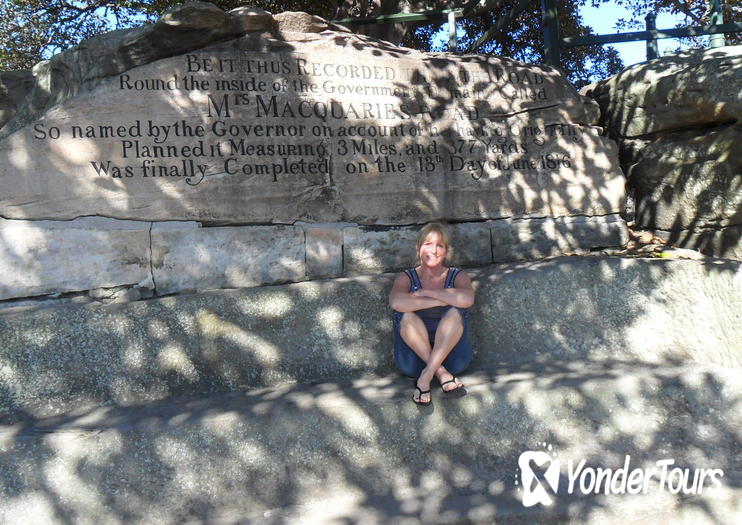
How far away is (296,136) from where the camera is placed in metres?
4.13

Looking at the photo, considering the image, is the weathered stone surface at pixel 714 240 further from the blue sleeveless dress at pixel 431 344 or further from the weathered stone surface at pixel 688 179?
the blue sleeveless dress at pixel 431 344

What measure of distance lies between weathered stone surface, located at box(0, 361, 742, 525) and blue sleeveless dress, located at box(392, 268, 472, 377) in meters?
0.14

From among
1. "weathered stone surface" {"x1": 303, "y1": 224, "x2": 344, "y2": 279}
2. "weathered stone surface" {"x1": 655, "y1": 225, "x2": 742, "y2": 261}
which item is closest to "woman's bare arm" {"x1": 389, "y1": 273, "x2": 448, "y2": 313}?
"weathered stone surface" {"x1": 303, "y1": 224, "x2": 344, "y2": 279}

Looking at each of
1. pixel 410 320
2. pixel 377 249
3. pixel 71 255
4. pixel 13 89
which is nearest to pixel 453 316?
pixel 410 320

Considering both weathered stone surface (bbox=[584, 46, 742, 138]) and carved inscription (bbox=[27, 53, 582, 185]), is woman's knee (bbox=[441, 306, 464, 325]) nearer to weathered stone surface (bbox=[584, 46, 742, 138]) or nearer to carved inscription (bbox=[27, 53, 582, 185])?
carved inscription (bbox=[27, 53, 582, 185])

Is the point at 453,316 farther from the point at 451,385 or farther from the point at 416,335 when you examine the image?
the point at 451,385

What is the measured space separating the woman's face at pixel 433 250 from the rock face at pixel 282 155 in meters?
0.94

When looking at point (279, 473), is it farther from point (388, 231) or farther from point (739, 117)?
point (739, 117)

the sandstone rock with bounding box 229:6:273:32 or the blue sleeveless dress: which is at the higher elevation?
the sandstone rock with bounding box 229:6:273:32

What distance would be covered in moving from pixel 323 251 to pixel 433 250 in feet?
3.49

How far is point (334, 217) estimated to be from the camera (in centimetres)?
421

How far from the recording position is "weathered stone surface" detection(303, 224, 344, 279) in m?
4.12

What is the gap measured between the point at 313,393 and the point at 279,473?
46 centimetres

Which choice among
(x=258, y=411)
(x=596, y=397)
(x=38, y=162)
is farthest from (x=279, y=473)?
(x=38, y=162)
